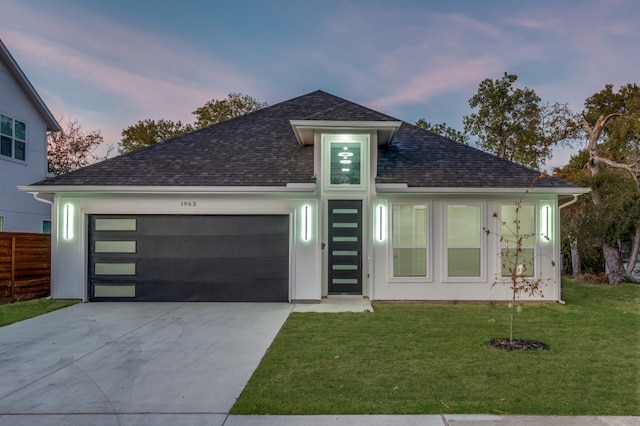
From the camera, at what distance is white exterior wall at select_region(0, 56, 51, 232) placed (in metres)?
12.0

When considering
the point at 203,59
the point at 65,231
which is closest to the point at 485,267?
the point at 65,231

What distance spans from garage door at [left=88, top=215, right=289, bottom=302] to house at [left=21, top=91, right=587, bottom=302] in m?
0.02

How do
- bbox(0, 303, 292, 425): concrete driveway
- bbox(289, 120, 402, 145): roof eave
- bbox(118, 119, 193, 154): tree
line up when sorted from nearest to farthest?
1. bbox(0, 303, 292, 425): concrete driveway
2. bbox(289, 120, 402, 145): roof eave
3. bbox(118, 119, 193, 154): tree

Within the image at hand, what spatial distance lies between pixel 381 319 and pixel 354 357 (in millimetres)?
2370

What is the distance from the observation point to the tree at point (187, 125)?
2411 centimetres

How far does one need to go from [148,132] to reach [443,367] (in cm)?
2549

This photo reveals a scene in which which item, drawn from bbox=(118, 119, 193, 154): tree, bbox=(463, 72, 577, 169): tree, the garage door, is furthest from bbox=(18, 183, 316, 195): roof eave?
bbox=(118, 119, 193, 154): tree

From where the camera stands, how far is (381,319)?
7418 millimetres

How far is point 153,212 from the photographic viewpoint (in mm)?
9320

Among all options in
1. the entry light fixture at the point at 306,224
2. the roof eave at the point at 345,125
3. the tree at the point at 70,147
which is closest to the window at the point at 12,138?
the roof eave at the point at 345,125

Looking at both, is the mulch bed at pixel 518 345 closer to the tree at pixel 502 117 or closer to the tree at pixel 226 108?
the tree at pixel 502 117

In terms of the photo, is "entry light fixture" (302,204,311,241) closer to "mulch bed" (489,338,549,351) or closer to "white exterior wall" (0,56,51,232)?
"mulch bed" (489,338,549,351)

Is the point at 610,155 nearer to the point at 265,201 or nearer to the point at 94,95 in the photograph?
the point at 265,201

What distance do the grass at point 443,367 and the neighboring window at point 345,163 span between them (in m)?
3.21
